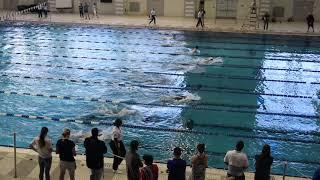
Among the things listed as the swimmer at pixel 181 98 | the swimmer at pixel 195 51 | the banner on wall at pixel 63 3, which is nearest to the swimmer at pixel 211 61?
the swimmer at pixel 195 51

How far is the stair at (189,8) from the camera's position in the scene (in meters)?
30.1

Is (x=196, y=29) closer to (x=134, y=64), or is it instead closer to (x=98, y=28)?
(x=98, y=28)

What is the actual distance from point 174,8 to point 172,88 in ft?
53.0

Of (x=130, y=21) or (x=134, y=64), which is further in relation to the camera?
(x=130, y=21)

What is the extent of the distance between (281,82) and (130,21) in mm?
13615

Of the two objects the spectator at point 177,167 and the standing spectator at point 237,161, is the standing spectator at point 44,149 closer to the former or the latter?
the spectator at point 177,167

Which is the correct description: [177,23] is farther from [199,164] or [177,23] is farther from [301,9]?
[199,164]

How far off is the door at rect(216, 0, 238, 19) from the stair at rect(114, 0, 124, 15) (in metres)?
6.08

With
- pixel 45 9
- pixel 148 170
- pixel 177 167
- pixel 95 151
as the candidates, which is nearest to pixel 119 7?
pixel 45 9

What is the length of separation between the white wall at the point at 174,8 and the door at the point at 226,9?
228 centimetres

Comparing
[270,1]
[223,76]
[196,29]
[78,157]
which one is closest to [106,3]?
[196,29]

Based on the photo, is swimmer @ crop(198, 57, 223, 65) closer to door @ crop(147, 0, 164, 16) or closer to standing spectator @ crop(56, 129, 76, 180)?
standing spectator @ crop(56, 129, 76, 180)

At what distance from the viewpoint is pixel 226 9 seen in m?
29.7

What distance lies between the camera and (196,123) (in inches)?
490
